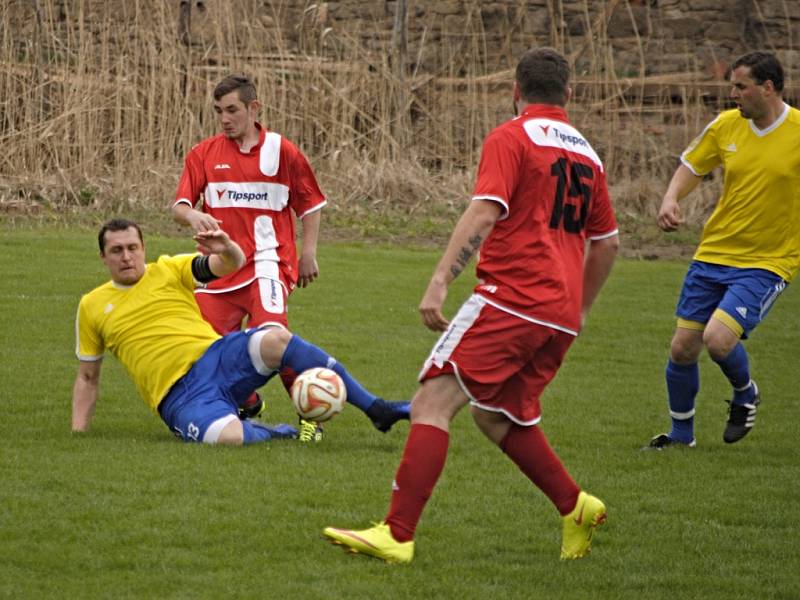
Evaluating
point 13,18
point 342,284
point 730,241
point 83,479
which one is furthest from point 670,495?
point 13,18

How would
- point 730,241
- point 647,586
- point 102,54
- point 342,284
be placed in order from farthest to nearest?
1. point 102,54
2. point 342,284
3. point 730,241
4. point 647,586

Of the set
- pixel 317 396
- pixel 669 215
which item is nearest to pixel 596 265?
pixel 317 396

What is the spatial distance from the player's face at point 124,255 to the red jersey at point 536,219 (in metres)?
2.70

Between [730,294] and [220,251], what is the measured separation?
2.78 metres

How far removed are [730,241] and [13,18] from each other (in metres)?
12.2

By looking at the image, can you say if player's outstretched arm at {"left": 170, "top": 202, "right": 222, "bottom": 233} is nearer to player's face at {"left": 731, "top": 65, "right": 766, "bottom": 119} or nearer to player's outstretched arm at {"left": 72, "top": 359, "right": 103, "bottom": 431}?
player's outstretched arm at {"left": 72, "top": 359, "right": 103, "bottom": 431}

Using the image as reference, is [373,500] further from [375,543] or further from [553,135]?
[553,135]

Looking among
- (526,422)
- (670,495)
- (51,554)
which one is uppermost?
(526,422)

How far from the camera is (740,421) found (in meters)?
7.73

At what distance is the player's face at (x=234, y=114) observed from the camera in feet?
25.8

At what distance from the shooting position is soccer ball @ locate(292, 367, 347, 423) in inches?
264

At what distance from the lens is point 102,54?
17.0 m

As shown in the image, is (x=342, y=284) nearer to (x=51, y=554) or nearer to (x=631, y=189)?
(x=631, y=189)

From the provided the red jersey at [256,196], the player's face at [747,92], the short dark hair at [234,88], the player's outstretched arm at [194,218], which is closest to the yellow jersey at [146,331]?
the player's outstretched arm at [194,218]
